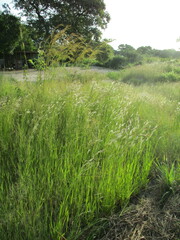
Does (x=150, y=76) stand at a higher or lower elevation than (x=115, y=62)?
lower

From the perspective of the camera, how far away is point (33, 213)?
1.15 metres

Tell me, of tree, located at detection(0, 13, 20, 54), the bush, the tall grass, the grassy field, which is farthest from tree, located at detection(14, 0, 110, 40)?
the grassy field

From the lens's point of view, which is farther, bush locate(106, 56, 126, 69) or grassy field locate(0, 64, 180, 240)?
bush locate(106, 56, 126, 69)

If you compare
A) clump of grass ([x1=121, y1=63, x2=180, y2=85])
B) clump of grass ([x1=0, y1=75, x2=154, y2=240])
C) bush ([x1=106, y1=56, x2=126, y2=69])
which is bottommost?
clump of grass ([x1=0, y1=75, x2=154, y2=240])

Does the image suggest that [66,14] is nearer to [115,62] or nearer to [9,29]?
[9,29]

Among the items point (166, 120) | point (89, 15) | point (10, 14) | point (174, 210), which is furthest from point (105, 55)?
point (174, 210)

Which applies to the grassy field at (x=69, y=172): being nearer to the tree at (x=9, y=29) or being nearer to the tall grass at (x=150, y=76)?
the tall grass at (x=150, y=76)

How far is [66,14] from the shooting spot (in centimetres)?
1520

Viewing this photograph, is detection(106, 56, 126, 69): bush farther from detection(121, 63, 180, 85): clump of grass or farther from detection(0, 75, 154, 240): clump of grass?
detection(0, 75, 154, 240): clump of grass

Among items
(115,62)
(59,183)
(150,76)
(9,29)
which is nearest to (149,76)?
(150,76)

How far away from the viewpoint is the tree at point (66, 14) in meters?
15.1

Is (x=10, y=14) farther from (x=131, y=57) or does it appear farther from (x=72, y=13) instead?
(x=131, y=57)

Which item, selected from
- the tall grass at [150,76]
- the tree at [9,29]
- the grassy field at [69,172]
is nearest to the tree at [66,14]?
the tree at [9,29]

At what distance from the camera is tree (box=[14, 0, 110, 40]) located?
49.6 feet
